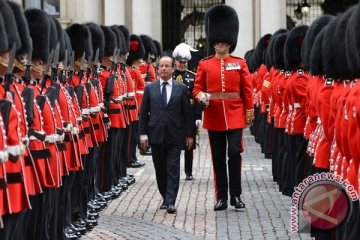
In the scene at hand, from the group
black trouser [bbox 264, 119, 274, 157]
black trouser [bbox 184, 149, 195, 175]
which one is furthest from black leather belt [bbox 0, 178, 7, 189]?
black trouser [bbox 264, 119, 274, 157]

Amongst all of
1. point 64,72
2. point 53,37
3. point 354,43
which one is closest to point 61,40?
point 64,72

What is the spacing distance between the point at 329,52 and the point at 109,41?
5687mm

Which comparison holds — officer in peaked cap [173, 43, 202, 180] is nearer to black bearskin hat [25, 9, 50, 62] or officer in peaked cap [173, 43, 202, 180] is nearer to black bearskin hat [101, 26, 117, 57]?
black bearskin hat [101, 26, 117, 57]

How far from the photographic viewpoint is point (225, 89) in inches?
488

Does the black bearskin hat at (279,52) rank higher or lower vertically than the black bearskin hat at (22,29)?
lower

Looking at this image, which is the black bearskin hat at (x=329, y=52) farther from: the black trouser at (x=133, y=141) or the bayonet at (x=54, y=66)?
the black trouser at (x=133, y=141)

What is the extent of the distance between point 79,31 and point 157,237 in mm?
2875

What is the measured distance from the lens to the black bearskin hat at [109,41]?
14.1 meters

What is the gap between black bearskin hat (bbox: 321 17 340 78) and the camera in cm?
884

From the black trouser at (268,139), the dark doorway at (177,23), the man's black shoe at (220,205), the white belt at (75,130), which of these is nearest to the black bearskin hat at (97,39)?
the man's black shoe at (220,205)

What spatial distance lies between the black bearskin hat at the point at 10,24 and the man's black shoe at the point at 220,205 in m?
4.79

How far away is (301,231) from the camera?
34.2 feet

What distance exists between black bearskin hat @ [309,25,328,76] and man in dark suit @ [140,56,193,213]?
2.70 m

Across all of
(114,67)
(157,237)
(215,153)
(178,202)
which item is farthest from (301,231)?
(114,67)
